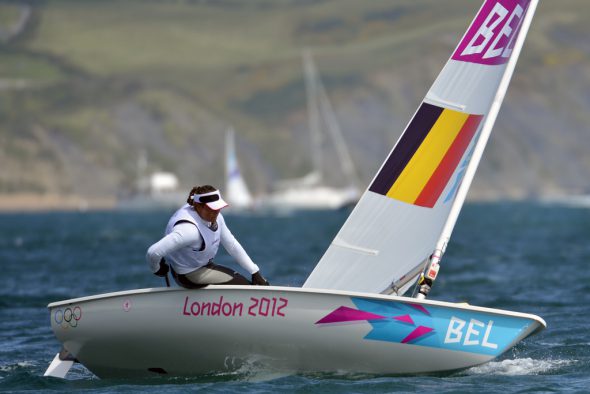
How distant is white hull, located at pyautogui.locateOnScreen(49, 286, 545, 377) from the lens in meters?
13.3

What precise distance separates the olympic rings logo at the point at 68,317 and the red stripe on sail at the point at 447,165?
3930mm

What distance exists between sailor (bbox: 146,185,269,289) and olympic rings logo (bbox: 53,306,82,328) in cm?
114

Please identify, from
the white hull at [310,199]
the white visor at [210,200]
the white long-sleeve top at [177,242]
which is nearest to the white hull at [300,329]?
the white long-sleeve top at [177,242]

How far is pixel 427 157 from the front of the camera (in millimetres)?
14797

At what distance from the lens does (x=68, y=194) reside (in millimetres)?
160500

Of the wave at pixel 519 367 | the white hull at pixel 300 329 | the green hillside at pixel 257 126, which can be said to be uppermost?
the green hillside at pixel 257 126

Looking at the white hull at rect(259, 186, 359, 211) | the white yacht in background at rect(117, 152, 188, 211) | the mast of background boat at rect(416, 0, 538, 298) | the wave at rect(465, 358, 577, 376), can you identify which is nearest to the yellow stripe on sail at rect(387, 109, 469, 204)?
the mast of background boat at rect(416, 0, 538, 298)

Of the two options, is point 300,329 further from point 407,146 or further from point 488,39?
point 488,39

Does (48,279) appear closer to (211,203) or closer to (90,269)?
(90,269)

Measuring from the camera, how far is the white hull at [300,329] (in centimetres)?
1332

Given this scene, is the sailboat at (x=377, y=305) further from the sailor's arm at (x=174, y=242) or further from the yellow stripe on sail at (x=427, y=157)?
the sailor's arm at (x=174, y=242)

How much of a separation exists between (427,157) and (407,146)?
0.84 feet

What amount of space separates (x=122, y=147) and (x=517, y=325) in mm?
160537

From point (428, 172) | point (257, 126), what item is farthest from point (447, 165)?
point (257, 126)
